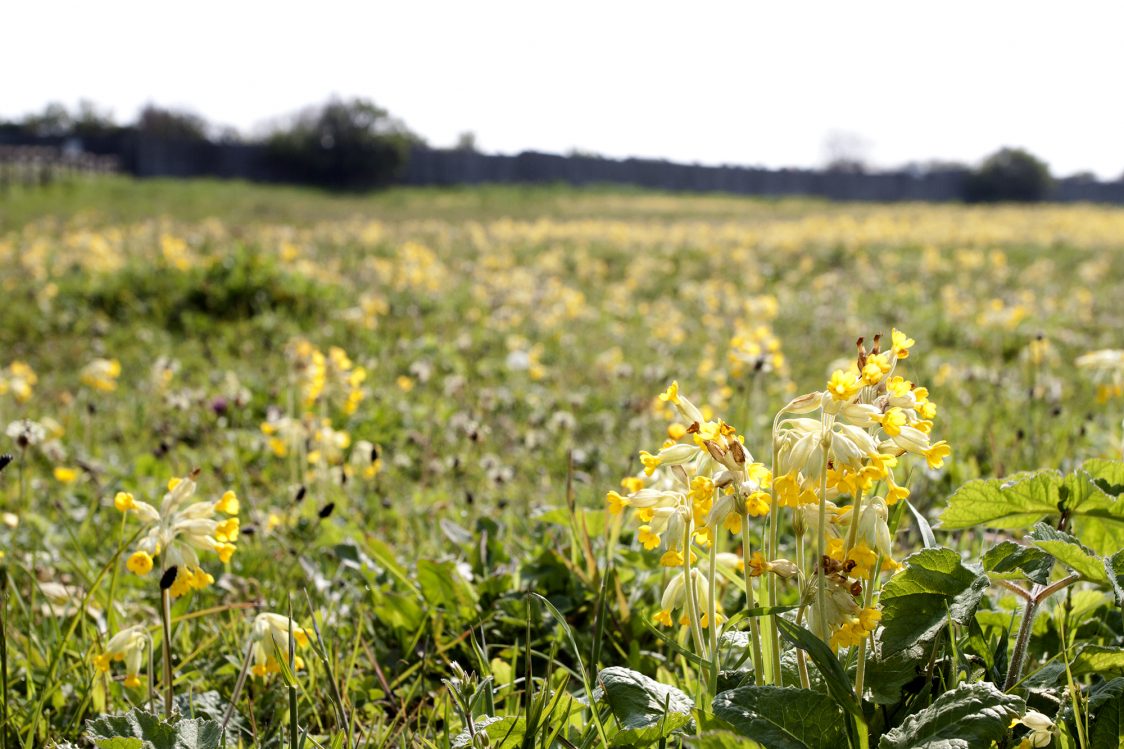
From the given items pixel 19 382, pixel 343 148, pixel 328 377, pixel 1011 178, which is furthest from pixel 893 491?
pixel 1011 178

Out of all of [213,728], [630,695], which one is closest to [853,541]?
[630,695]

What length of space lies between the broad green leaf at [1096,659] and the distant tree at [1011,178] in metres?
58.0

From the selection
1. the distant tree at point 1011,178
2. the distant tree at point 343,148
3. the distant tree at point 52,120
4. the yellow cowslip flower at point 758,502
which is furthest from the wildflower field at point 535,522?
the distant tree at point 52,120

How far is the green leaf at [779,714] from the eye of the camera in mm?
1134

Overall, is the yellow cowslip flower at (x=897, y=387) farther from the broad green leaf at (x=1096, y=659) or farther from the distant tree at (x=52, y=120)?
the distant tree at (x=52, y=120)

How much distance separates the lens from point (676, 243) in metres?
14.8

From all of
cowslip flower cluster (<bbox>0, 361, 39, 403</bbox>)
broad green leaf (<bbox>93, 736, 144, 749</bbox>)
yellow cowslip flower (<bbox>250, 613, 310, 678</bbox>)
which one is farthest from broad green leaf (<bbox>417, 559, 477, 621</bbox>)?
cowslip flower cluster (<bbox>0, 361, 39, 403</bbox>)

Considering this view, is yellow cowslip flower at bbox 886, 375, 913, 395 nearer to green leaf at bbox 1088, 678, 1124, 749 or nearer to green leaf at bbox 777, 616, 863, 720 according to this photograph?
green leaf at bbox 777, 616, 863, 720

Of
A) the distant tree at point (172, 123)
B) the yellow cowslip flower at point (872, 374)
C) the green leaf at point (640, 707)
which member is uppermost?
the distant tree at point (172, 123)

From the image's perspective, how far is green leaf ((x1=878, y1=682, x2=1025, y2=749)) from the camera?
111cm

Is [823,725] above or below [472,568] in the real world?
above

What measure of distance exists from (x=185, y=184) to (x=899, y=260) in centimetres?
3303

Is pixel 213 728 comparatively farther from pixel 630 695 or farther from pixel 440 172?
pixel 440 172

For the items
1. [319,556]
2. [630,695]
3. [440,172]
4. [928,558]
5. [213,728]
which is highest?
[440,172]
